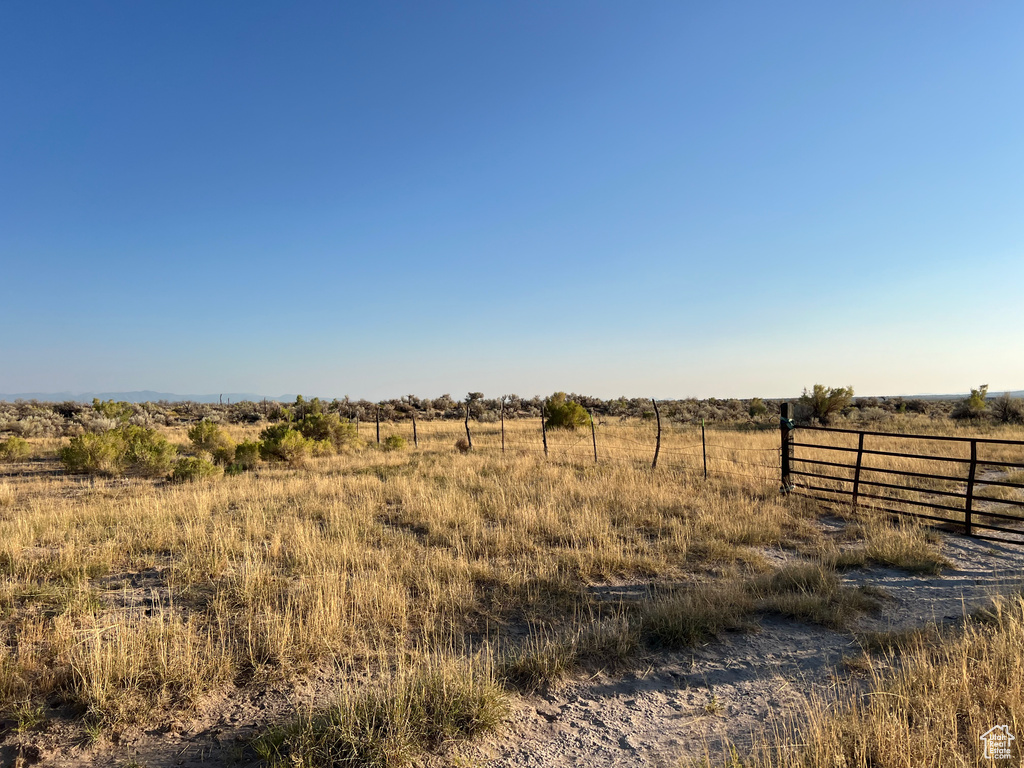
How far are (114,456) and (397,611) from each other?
1506 cm

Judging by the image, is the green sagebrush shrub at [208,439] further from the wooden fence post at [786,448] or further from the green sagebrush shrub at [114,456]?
the wooden fence post at [786,448]

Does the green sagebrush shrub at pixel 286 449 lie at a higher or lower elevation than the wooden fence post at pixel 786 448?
lower

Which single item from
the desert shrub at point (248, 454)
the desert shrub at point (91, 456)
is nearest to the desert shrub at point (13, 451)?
the desert shrub at point (91, 456)

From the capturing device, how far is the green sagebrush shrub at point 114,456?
15305 mm

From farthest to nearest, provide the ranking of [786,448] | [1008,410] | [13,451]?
[1008,410] → [13,451] → [786,448]

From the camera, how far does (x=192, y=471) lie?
14391mm

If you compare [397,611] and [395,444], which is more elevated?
[395,444]

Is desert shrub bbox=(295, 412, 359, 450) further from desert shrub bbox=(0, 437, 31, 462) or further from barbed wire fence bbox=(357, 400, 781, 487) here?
desert shrub bbox=(0, 437, 31, 462)

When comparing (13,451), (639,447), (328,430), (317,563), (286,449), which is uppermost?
(328,430)

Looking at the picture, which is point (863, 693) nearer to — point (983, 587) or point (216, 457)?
point (983, 587)

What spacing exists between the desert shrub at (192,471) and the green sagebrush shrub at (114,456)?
138cm

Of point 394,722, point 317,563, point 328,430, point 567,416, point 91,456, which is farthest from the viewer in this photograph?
point 567,416

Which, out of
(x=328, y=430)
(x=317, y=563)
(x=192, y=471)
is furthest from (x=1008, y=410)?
(x=192, y=471)

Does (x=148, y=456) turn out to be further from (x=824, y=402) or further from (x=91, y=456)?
(x=824, y=402)
